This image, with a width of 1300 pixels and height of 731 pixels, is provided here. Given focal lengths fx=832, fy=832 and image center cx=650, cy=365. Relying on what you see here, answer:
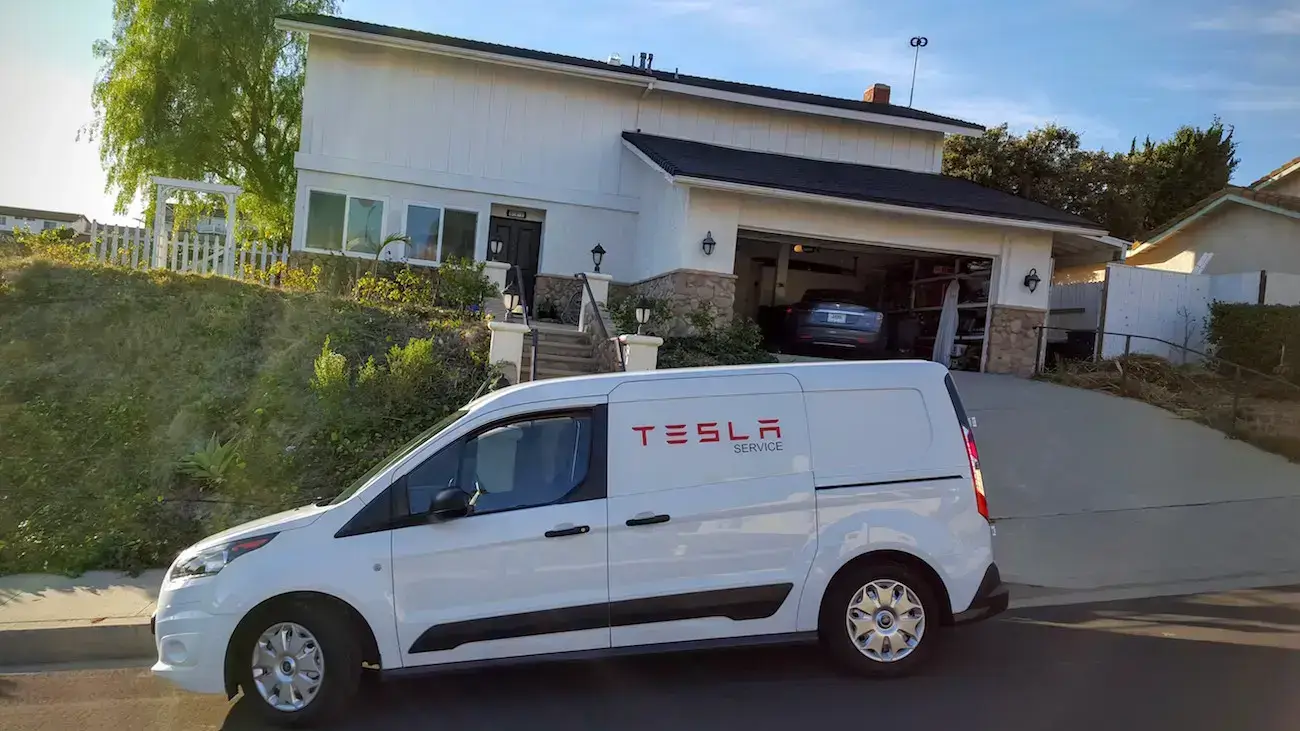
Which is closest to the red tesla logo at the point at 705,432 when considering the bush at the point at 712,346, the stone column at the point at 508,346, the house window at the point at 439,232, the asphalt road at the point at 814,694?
the asphalt road at the point at 814,694

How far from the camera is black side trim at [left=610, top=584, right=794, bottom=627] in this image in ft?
15.5

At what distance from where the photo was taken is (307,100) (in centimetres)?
1716

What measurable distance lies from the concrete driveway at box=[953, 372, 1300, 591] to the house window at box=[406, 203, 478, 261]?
10.7 m

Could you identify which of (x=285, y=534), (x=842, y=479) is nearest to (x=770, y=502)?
(x=842, y=479)

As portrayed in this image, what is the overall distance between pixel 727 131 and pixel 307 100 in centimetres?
906

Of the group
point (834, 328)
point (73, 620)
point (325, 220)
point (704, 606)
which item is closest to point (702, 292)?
point (834, 328)

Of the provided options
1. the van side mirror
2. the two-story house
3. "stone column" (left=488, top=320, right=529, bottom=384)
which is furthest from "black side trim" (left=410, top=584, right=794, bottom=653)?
the two-story house

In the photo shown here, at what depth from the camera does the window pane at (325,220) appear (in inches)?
677

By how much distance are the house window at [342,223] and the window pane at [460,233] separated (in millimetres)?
1362

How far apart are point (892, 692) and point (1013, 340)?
41.6 feet

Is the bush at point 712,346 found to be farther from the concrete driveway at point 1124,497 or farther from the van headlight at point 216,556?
the van headlight at point 216,556

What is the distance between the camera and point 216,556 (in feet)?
15.2

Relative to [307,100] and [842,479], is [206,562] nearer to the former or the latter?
[842,479]

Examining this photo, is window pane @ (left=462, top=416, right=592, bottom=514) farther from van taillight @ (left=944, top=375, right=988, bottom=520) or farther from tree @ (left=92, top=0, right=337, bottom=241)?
tree @ (left=92, top=0, right=337, bottom=241)
